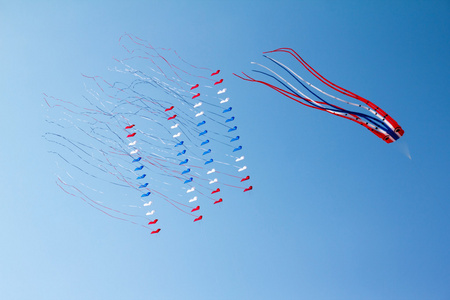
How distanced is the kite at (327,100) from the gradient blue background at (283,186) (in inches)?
4.1

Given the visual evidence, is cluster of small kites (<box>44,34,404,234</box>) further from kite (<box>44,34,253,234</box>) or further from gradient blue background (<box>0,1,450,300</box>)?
gradient blue background (<box>0,1,450,300</box>)

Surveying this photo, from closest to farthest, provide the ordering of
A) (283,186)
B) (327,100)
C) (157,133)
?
1. (327,100)
2. (283,186)
3. (157,133)

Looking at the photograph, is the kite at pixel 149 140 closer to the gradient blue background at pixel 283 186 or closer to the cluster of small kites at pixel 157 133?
the cluster of small kites at pixel 157 133

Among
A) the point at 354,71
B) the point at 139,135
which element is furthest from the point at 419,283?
the point at 139,135

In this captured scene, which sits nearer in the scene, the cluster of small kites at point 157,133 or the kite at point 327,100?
the kite at point 327,100

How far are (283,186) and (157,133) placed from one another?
5.71 feet

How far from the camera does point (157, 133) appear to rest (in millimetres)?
8102

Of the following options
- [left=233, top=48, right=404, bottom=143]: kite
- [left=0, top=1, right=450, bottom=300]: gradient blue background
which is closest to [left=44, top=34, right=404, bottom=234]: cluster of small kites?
[left=233, top=48, right=404, bottom=143]: kite

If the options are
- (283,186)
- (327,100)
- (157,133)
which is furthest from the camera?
(157,133)

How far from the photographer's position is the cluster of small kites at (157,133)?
792 cm

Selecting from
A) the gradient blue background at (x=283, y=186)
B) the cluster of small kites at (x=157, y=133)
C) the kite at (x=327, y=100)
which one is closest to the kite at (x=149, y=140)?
the cluster of small kites at (x=157, y=133)

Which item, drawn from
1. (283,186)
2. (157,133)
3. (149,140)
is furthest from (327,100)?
(149,140)

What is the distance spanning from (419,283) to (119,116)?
4263 millimetres

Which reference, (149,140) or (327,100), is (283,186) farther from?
(149,140)
